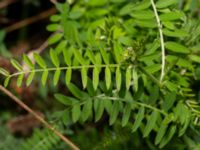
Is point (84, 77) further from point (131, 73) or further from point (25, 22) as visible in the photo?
point (25, 22)

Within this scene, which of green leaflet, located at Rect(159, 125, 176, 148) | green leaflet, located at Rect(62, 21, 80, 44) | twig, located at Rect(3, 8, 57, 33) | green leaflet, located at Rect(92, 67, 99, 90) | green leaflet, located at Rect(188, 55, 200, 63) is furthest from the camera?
twig, located at Rect(3, 8, 57, 33)

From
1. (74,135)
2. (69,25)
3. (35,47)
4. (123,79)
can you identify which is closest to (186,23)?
(123,79)

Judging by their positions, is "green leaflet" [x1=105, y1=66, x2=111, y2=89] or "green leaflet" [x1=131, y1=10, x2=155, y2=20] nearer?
"green leaflet" [x1=105, y1=66, x2=111, y2=89]

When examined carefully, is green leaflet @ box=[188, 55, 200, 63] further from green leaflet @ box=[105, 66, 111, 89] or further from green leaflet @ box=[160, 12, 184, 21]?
green leaflet @ box=[105, 66, 111, 89]

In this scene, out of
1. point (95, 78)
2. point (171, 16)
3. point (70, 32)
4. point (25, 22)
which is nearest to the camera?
point (95, 78)

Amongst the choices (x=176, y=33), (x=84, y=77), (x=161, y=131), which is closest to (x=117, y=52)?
(x=84, y=77)

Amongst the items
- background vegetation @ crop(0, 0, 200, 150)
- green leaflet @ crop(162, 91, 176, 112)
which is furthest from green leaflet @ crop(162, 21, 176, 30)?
green leaflet @ crop(162, 91, 176, 112)
